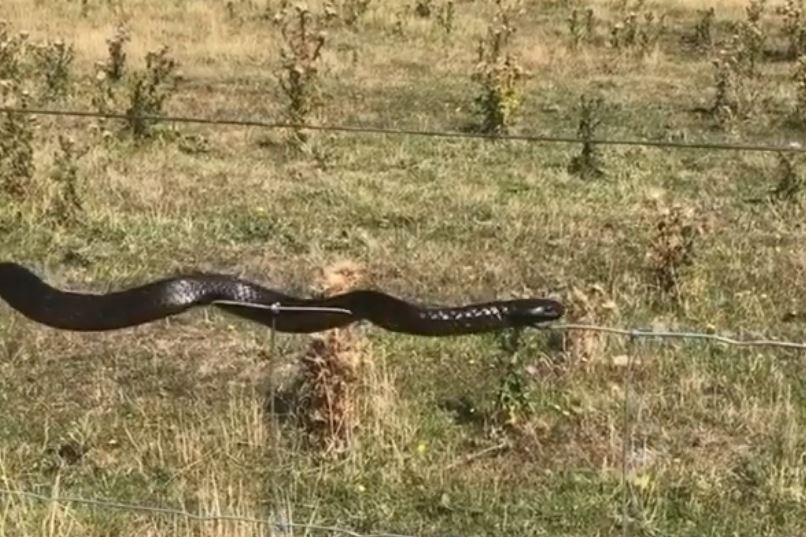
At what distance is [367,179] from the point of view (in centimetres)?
851

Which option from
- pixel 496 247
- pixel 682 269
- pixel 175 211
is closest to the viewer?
pixel 682 269

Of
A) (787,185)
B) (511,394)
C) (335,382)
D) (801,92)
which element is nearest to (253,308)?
(335,382)

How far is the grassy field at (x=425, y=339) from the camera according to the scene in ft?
14.0

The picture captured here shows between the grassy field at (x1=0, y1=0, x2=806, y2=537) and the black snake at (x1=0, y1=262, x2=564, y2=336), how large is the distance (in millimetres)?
594

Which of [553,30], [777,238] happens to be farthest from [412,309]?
[553,30]

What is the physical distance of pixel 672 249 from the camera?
20.2 ft

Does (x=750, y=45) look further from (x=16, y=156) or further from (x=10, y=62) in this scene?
(x=16, y=156)

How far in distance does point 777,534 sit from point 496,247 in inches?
129

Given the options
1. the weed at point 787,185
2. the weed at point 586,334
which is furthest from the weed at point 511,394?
the weed at point 787,185

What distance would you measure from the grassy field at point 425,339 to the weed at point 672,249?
0.01 m

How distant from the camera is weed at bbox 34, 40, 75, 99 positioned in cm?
1098

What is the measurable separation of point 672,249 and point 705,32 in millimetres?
8369

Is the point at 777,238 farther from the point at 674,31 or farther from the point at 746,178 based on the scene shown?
the point at 674,31

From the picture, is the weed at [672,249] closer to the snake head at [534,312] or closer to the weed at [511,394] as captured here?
the weed at [511,394]
